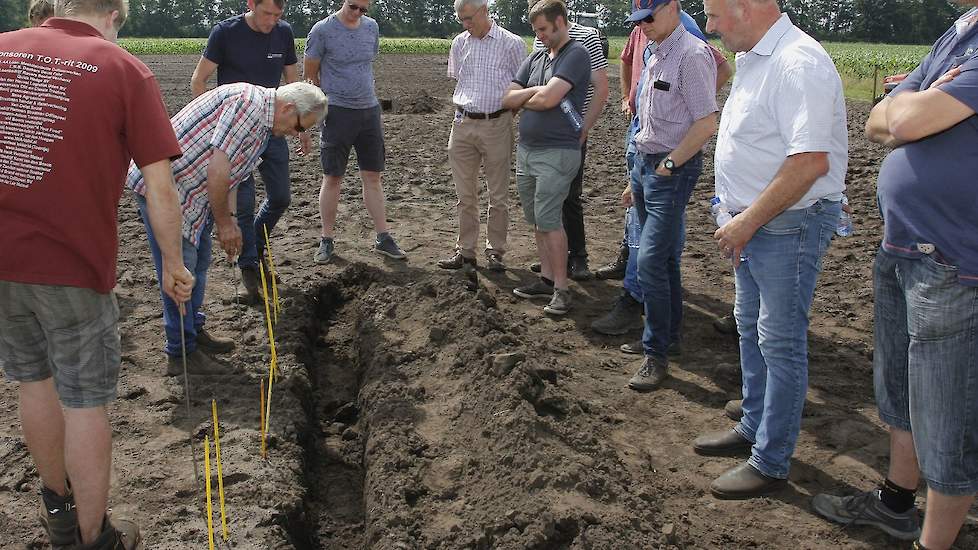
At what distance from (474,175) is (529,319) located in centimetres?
144

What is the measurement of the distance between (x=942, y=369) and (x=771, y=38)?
1.47m

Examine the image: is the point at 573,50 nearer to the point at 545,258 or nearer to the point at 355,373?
the point at 545,258

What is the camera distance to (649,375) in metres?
5.13

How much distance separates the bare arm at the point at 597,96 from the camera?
20.5 ft

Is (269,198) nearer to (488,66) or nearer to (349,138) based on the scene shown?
(349,138)

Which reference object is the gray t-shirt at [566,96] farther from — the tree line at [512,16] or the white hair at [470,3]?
the tree line at [512,16]

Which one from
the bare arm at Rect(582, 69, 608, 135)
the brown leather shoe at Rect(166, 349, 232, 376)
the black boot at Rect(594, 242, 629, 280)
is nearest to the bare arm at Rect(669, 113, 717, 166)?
the bare arm at Rect(582, 69, 608, 135)

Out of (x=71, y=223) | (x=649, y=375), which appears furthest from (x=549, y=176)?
(x=71, y=223)

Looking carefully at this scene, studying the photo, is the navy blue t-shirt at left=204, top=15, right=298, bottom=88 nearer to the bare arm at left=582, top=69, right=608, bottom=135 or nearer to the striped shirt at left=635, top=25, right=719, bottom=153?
the bare arm at left=582, top=69, right=608, bottom=135

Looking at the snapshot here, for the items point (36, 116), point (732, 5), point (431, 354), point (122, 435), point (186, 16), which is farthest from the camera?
point (186, 16)

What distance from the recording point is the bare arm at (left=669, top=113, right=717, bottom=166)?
15.4 ft

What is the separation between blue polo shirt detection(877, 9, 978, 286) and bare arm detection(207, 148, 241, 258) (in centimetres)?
334

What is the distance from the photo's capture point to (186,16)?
76625 millimetres

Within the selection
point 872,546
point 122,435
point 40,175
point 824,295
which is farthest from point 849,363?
point 40,175
